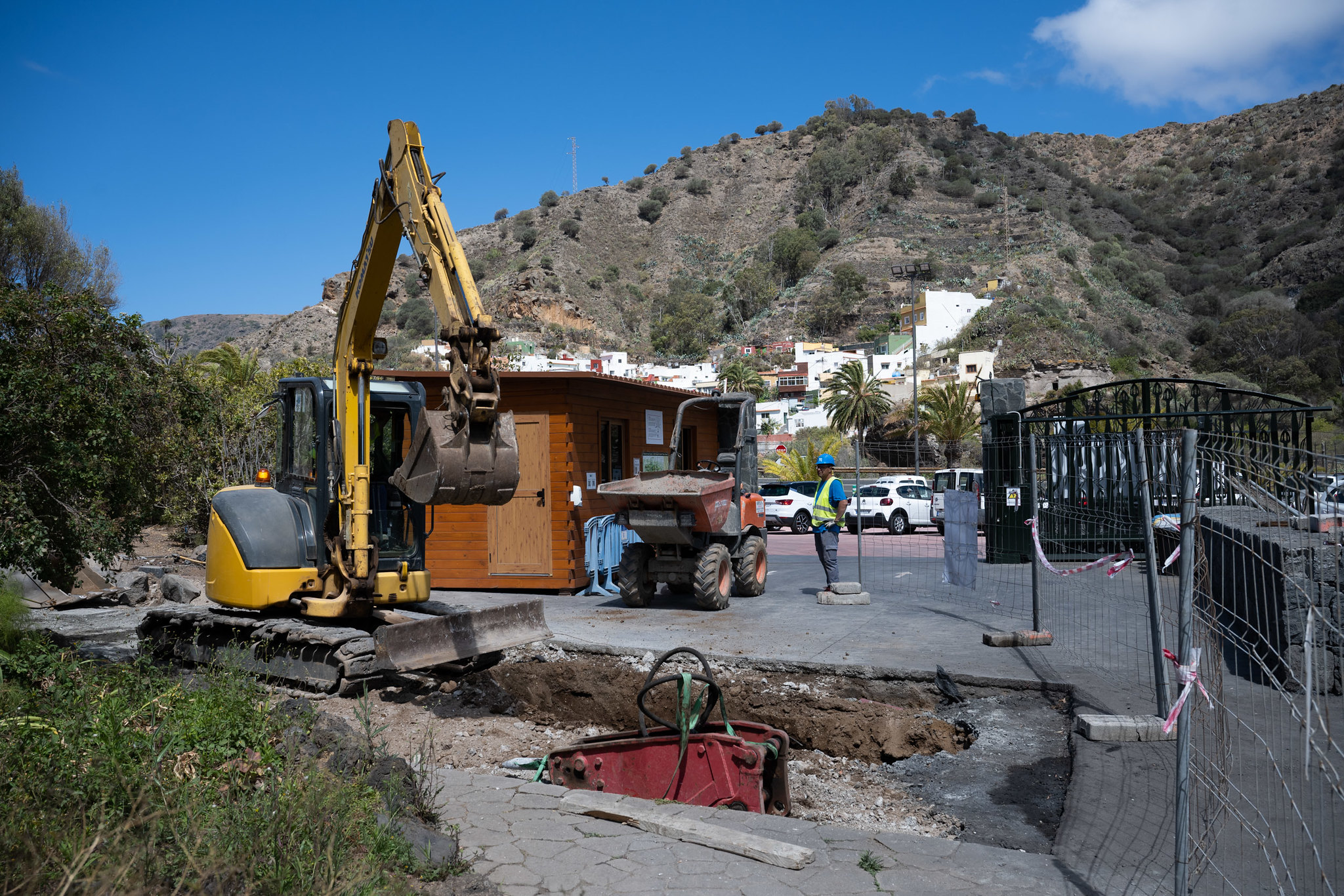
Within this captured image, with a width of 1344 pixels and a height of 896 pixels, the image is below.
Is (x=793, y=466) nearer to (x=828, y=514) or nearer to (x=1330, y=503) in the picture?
(x=828, y=514)

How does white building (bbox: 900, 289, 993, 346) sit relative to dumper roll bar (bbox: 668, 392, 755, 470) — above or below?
above

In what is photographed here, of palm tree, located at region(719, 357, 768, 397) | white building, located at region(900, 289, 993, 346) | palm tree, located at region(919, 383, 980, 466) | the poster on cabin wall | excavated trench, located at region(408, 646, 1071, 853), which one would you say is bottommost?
excavated trench, located at region(408, 646, 1071, 853)

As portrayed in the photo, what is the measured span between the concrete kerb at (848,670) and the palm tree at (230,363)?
18.5 meters

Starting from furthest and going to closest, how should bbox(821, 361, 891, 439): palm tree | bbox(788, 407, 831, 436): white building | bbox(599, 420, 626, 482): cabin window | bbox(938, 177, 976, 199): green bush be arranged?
bbox(938, 177, 976, 199): green bush → bbox(788, 407, 831, 436): white building → bbox(821, 361, 891, 439): palm tree → bbox(599, 420, 626, 482): cabin window

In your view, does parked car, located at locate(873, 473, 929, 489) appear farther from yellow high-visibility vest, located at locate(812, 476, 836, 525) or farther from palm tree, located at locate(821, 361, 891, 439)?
palm tree, located at locate(821, 361, 891, 439)

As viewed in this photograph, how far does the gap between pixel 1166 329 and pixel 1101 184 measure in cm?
6098

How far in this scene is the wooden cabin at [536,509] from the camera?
1383 cm

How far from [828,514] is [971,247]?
85798mm

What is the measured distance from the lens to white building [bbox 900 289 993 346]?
72.1 metres

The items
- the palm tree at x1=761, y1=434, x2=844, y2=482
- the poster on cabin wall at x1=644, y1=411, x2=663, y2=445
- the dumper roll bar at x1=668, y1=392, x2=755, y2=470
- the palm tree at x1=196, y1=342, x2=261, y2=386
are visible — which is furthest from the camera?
the palm tree at x1=761, y1=434, x2=844, y2=482

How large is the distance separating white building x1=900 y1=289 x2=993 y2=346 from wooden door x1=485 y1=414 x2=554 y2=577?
205 feet

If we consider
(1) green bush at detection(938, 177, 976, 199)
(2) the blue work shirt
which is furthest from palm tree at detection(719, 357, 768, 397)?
(2) the blue work shirt

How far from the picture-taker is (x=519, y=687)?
871cm

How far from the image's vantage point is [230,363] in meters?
28.4
